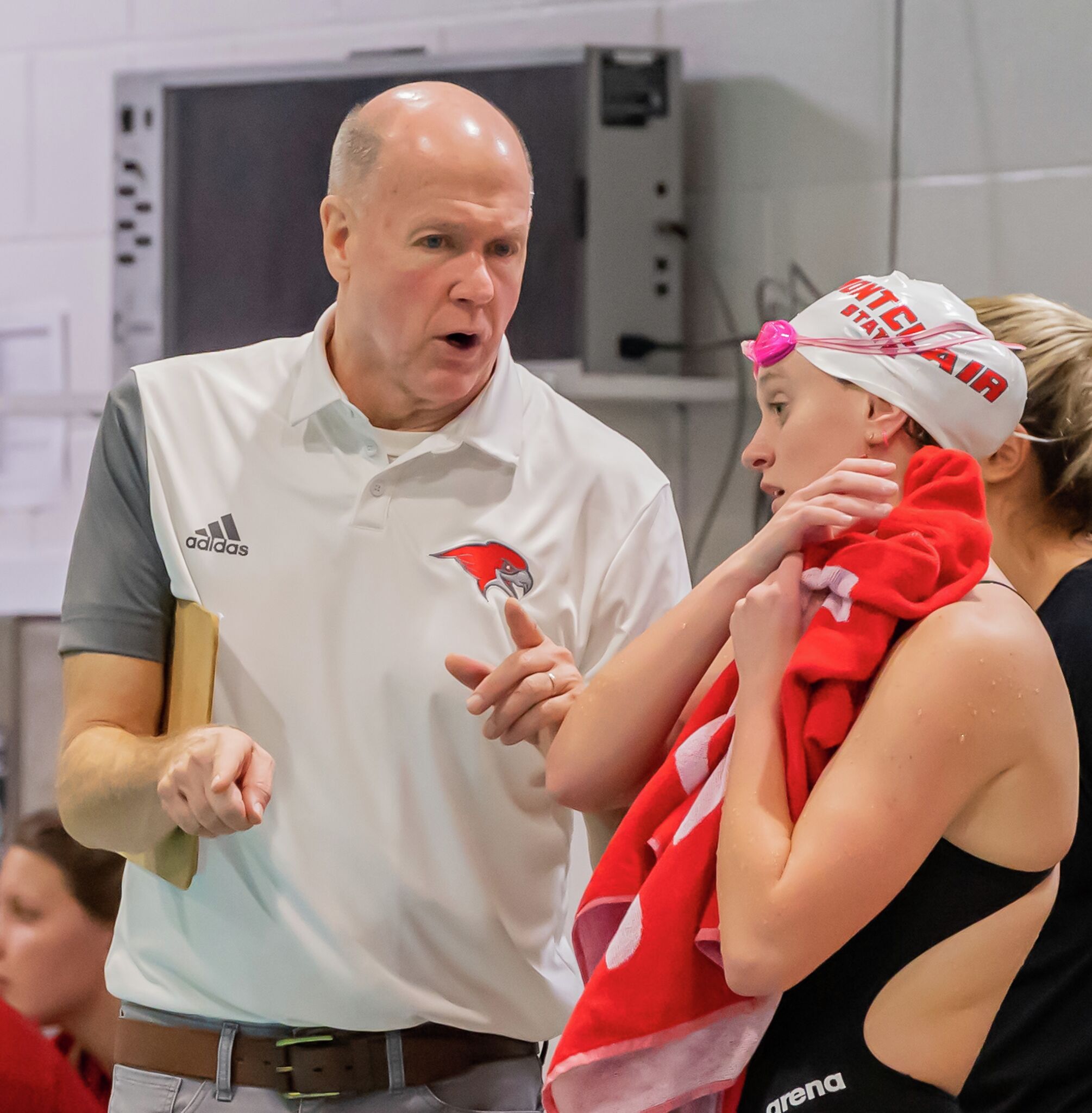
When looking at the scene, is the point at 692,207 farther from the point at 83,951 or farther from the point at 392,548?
the point at 83,951

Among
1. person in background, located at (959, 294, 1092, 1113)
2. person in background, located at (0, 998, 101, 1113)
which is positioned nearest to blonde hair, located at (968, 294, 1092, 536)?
person in background, located at (959, 294, 1092, 1113)

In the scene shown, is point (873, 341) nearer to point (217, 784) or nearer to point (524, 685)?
point (524, 685)

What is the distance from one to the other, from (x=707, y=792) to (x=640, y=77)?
1.66 m

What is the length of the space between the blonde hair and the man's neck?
529mm

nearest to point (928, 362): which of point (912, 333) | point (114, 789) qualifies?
point (912, 333)

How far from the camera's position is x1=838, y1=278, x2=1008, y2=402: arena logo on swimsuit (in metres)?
1.06

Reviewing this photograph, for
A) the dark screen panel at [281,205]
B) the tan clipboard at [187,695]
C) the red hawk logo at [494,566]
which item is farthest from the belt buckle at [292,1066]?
the dark screen panel at [281,205]

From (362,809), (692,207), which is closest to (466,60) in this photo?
(692,207)

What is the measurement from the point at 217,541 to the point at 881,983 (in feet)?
2.40

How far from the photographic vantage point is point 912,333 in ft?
3.50

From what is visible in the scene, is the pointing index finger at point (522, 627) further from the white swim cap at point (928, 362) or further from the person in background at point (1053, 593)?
Answer: the person in background at point (1053, 593)

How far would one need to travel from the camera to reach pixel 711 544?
2.52 m

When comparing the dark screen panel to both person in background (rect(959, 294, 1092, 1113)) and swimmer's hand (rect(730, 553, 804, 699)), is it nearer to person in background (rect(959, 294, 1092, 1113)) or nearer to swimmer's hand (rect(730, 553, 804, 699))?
person in background (rect(959, 294, 1092, 1113))

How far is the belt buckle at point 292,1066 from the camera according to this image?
125 centimetres
